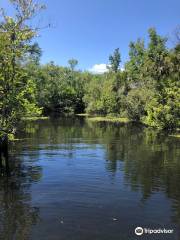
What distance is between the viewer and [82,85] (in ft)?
495

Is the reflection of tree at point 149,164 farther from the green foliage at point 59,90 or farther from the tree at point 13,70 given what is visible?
the green foliage at point 59,90

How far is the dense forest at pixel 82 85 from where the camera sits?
24328mm

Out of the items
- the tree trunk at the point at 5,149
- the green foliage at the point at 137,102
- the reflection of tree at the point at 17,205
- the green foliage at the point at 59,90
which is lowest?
the reflection of tree at the point at 17,205

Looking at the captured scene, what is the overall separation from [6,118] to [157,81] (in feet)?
139

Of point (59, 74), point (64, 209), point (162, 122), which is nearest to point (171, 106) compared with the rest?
point (162, 122)

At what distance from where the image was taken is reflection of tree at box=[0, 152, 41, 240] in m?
14.8

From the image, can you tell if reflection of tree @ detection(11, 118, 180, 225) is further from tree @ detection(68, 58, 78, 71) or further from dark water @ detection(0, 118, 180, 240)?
tree @ detection(68, 58, 78, 71)

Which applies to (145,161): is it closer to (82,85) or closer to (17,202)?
(17,202)

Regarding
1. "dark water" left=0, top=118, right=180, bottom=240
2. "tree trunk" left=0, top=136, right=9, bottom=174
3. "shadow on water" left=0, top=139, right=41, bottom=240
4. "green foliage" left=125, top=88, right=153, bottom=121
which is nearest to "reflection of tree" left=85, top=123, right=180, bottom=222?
"dark water" left=0, top=118, right=180, bottom=240

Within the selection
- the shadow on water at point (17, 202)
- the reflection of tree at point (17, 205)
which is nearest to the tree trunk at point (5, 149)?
the shadow on water at point (17, 202)

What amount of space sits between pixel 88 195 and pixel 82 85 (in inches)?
5202

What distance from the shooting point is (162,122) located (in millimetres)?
58219

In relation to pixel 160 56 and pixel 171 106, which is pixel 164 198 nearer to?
pixel 171 106

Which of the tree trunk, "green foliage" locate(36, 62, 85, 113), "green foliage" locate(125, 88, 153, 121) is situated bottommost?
the tree trunk
